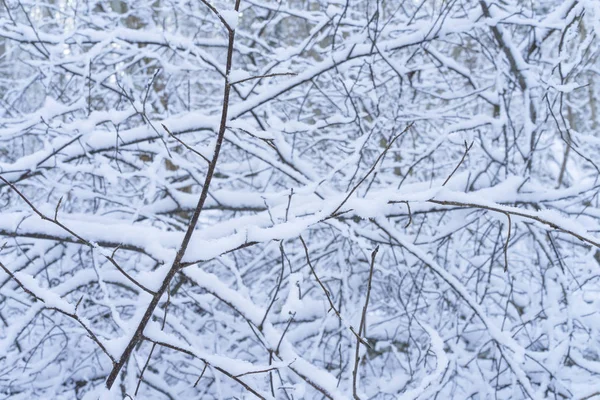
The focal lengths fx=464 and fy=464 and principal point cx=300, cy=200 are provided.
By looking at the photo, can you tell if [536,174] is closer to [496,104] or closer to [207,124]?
[496,104]

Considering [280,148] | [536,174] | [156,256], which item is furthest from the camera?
[536,174]

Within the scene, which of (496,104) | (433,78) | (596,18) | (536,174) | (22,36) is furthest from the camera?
(536,174)

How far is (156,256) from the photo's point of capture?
49.6 inches

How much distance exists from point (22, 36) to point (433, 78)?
9.91ft

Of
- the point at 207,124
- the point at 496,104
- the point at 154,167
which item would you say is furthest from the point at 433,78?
the point at 154,167

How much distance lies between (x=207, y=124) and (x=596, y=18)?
1517mm

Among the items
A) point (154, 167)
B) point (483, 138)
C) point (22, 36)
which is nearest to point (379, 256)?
point (483, 138)

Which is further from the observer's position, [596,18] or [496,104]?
[496,104]

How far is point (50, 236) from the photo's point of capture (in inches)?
65.4

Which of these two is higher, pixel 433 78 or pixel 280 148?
pixel 433 78

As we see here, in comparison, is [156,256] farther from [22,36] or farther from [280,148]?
[22,36]

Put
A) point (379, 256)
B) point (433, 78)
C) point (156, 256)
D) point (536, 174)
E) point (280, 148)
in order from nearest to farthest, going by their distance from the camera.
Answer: point (156, 256)
point (280, 148)
point (379, 256)
point (433, 78)
point (536, 174)

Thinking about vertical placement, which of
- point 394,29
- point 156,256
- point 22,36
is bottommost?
point 156,256

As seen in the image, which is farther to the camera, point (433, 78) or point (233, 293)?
point (433, 78)
